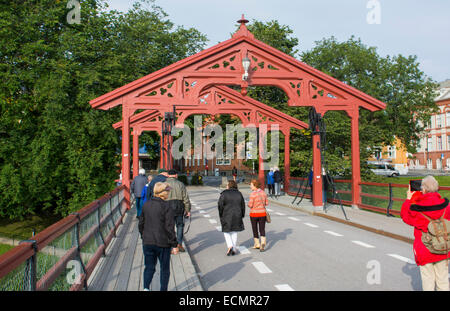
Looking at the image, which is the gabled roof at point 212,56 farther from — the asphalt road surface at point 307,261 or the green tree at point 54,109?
the green tree at point 54,109

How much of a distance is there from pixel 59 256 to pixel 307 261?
4576 millimetres

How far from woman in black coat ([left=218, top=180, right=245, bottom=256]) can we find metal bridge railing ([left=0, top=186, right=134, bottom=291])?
94.0 inches

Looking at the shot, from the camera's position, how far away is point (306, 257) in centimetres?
805

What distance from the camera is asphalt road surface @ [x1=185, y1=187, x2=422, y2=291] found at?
6.15m

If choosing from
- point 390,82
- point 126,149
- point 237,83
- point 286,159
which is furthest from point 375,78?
point 126,149

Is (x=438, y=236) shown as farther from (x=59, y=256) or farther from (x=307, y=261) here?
(x=59, y=256)

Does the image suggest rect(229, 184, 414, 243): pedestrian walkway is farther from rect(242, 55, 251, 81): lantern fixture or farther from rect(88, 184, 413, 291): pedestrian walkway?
rect(242, 55, 251, 81): lantern fixture

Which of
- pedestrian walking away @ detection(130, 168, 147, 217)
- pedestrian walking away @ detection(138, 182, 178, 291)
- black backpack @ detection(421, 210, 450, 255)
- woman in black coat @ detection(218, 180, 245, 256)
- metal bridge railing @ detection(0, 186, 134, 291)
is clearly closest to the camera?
metal bridge railing @ detection(0, 186, 134, 291)

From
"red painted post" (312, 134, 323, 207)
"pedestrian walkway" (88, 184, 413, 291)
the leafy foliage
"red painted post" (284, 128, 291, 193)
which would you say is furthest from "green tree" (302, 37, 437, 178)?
"pedestrian walkway" (88, 184, 413, 291)

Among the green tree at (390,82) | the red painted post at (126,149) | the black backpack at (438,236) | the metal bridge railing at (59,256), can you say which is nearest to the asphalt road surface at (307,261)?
the black backpack at (438,236)

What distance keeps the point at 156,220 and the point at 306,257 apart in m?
3.90

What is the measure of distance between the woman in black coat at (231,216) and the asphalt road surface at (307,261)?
0.32 metres

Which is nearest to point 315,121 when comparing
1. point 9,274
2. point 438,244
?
point 438,244
